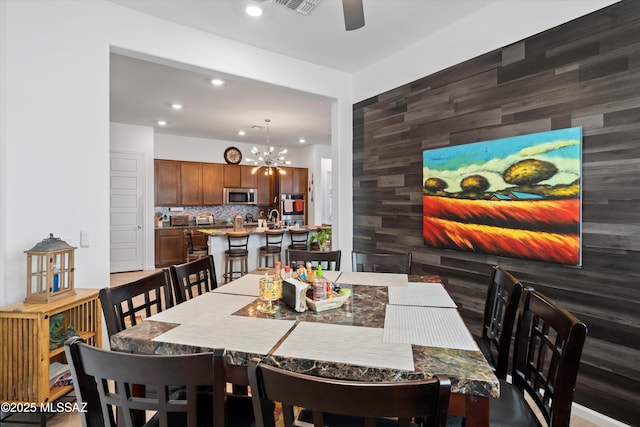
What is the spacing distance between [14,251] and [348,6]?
2.60 meters

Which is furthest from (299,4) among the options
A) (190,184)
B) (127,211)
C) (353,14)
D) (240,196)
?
(240,196)

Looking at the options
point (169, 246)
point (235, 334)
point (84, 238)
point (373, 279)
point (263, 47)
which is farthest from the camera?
point (169, 246)

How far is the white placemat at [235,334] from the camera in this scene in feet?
3.63

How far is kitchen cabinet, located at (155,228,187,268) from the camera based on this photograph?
6887 millimetres

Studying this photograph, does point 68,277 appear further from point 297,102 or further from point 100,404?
point 297,102

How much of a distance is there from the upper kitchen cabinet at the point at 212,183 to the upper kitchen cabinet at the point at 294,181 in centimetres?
153

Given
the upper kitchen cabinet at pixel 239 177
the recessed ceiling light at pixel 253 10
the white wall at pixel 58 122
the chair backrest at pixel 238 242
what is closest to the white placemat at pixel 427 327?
the white wall at pixel 58 122

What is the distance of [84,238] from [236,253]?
2996 mm

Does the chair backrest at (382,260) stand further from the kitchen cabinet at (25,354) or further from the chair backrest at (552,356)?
the kitchen cabinet at (25,354)

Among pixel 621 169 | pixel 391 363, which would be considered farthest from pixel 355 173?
pixel 391 363

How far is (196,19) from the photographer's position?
2812 millimetres

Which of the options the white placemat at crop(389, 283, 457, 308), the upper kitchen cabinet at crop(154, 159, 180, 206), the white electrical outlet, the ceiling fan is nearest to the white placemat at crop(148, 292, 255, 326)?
the white placemat at crop(389, 283, 457, 308)

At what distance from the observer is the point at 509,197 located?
8.08 feet

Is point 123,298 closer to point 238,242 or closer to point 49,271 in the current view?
point 49,271
